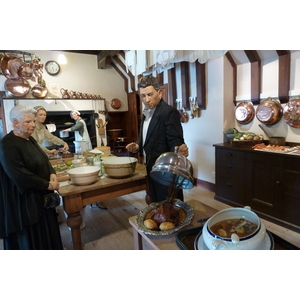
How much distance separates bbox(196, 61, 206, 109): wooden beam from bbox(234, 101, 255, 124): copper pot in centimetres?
53

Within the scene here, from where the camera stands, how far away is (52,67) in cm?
494

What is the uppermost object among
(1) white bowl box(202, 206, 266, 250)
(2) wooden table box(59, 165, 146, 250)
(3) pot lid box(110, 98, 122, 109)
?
(3) pot lid box(110, 98, 122, 109)

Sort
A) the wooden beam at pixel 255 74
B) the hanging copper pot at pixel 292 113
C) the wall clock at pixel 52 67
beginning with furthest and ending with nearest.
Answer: the wall clock at pixel 52 67 → the wooden beam at pixel 255 74 → the hanging copper pot at pixel 292 113

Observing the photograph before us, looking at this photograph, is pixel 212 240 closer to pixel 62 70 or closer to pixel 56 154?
pixel 56 154

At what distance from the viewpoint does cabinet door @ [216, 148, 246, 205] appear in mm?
2703

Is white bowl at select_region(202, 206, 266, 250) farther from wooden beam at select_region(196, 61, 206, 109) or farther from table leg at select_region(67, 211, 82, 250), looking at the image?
wooden beam at select_region(196, 61, 206, 109)

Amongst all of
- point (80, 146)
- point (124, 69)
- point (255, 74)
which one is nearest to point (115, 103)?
point (124, 69)

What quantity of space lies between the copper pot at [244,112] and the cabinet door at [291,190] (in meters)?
0.96

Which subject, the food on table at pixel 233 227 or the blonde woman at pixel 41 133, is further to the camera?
the blonde woman at pixel 41 133

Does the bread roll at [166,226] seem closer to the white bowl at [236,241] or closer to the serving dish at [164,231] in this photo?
the serving dish at [164,231]

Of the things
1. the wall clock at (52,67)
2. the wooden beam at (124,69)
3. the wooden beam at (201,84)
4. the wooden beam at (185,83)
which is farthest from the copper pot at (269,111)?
the wall clock at (52,67)

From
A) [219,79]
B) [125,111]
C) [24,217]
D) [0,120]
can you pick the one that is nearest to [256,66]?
[219,79]

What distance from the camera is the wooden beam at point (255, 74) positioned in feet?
9.23

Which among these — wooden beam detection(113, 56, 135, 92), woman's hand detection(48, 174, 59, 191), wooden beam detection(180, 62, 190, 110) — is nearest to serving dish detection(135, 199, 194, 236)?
woman's hand detection(48, 174, 59, 191)
